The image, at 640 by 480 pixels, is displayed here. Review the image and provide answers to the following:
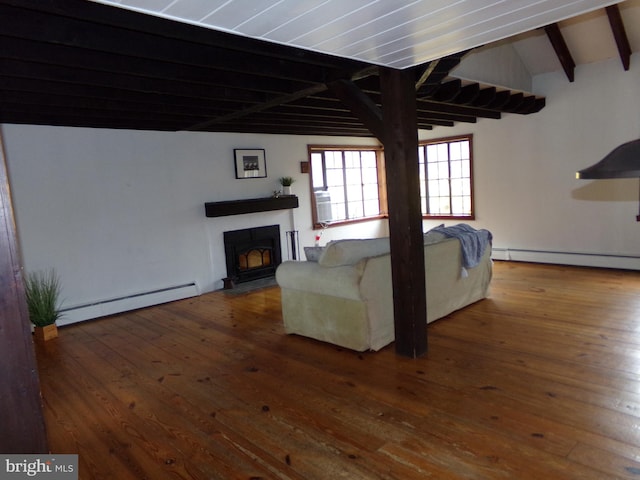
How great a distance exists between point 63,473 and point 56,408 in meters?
1.06

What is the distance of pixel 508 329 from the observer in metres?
3.87

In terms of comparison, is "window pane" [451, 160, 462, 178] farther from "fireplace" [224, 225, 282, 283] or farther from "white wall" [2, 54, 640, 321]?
"fireplace" [224, 225, 282, 283]

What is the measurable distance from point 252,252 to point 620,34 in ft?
18.2

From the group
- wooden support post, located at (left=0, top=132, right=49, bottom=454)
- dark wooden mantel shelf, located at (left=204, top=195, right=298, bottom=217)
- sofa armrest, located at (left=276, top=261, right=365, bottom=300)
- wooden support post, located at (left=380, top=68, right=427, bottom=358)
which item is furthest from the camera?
dark wooden mantel shelf, located at (left=204, top=195, right=298, bottom=217)

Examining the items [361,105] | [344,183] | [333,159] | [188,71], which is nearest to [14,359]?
[188,71]

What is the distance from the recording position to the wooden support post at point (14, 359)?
122 cm

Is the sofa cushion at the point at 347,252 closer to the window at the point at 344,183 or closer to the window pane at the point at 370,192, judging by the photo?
the window at the point at 344,183

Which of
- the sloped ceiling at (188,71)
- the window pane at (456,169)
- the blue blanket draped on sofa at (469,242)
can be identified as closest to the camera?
the sloped ceiling at (188,71)

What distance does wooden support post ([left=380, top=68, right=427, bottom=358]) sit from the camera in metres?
3.21

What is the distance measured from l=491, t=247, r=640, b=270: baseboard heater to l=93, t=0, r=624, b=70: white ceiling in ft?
15.2

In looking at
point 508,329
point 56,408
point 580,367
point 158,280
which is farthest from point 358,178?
point 56,408

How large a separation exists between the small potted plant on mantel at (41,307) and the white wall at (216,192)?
230mm

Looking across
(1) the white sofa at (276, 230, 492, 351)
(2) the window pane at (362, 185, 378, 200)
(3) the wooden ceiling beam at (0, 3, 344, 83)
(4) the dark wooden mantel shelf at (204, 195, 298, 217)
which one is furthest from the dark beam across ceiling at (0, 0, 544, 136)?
(2) the window pane at (362, 185, 378, 200)

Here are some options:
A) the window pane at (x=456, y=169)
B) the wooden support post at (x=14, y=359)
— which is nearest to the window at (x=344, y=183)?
the window pane at (x=456, y=169)
